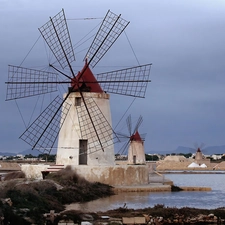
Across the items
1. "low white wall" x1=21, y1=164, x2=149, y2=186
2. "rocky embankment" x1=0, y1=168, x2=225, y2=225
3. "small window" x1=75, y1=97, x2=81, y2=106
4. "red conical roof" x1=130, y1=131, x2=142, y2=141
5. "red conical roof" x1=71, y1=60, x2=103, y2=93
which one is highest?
"red conical roof" x1=71, y1=60, x2=103, y2=93

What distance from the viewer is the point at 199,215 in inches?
377

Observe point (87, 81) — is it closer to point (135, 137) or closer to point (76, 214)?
point (76, 214)

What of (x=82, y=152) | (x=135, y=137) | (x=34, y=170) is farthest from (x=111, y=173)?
(x=135, y=137)

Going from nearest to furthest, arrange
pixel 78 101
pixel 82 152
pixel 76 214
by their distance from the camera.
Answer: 1. pixel 76 214
2. pixel 82 152
3. pixel 78 101

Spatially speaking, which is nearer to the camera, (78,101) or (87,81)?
(78,101)

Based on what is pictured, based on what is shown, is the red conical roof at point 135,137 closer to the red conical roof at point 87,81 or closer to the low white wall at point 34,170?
the red conical roof at point 87,81

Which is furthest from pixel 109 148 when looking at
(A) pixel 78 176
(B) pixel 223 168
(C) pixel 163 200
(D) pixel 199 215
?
(B) pixel 223 168

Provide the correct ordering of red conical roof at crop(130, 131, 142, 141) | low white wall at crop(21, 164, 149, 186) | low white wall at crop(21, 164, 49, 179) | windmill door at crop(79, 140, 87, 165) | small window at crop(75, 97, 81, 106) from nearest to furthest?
1. low white wall at crop(21, 164, 149, 186)
2. low white wall at crop(21, 164, 49, 179)
3. windmill door at crop(79, 140, 87, 165)
4. small window at crop(75, 97, 81, 106)
5. red conical roof at crop(130, 131, 142, 141)

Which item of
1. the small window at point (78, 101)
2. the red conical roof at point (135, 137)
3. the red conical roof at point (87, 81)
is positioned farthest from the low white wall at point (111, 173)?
the red conical roof at point (135, 137)

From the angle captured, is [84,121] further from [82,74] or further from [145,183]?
[145,183]

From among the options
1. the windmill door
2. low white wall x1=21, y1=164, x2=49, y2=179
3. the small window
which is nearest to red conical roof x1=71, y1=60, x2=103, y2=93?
→ the small window

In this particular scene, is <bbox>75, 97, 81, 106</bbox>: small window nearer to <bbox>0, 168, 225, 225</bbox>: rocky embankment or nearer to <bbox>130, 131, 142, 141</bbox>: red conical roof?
<bbox>0, 168, 225, 225</bbox>: rocky embankment

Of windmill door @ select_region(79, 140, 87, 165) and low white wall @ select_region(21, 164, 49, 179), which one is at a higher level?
windmill door @ select_region(79, 140, 87, 165)

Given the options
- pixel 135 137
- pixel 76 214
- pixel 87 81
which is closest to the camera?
pixel 76 214
